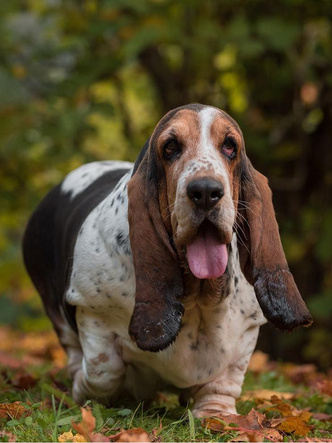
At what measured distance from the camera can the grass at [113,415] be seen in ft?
11.4

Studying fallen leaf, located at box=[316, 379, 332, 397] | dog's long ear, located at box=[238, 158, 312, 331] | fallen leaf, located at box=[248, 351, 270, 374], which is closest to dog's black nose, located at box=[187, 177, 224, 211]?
dog's long ear, located at box=[238, 158, 312, 331]

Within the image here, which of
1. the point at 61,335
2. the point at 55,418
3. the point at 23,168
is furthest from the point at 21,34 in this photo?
the point at 55,418

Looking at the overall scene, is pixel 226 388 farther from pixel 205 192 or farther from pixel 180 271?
pixel 205 192

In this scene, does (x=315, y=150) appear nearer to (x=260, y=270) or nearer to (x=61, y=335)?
(x=61, y=335)

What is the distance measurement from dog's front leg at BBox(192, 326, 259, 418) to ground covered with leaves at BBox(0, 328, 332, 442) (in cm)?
14

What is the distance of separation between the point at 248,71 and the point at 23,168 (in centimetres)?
256

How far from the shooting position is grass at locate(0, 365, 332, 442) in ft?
11.4

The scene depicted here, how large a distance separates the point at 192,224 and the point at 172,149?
40 centimetres

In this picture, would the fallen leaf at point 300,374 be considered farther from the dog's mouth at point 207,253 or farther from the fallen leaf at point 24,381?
the dog's mouth at point 207,253

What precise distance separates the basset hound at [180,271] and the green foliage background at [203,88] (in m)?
2.81

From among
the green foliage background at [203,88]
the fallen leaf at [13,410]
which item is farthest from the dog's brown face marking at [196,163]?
the green foliage background at [203,88]

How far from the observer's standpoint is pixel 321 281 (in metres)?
8.28

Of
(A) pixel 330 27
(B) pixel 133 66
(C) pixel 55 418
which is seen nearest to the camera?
(C) pixel 55 418

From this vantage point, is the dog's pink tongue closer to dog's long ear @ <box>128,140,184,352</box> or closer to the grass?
dog's long ear @ <box>128,140,184,352</box>
